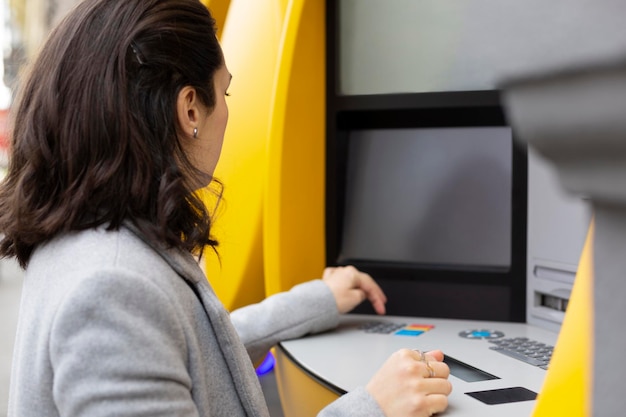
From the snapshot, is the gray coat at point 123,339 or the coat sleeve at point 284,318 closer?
the gray coat at point 123,339

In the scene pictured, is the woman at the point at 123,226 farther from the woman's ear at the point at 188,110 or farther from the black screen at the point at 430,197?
the black screen at the point at 430,197

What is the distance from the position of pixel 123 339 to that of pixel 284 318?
2.58ft

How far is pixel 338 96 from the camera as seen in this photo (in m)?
1.73

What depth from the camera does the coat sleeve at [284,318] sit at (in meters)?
1.44

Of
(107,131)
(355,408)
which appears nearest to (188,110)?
(107,131)

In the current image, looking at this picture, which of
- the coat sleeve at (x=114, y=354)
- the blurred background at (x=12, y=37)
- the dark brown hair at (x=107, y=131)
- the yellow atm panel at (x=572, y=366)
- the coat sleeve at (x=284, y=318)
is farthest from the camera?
the blurred background at (x=12, y=37)

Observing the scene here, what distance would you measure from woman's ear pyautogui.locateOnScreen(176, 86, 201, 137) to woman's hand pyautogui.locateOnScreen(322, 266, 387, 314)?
705 millimetres

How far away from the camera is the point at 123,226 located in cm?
81

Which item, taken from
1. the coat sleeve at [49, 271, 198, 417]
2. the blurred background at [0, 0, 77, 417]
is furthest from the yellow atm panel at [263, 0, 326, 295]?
the blurred background at [0, 0, 77, 417]

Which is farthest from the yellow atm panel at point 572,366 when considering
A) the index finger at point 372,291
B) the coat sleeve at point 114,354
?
the index finger at point 372,291

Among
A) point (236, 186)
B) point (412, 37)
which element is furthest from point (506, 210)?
point (236, 186)

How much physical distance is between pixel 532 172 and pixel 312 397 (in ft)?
2.31

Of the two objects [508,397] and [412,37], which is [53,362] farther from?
[412,37]

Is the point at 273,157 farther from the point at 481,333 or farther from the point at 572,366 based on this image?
the point at 572,366
